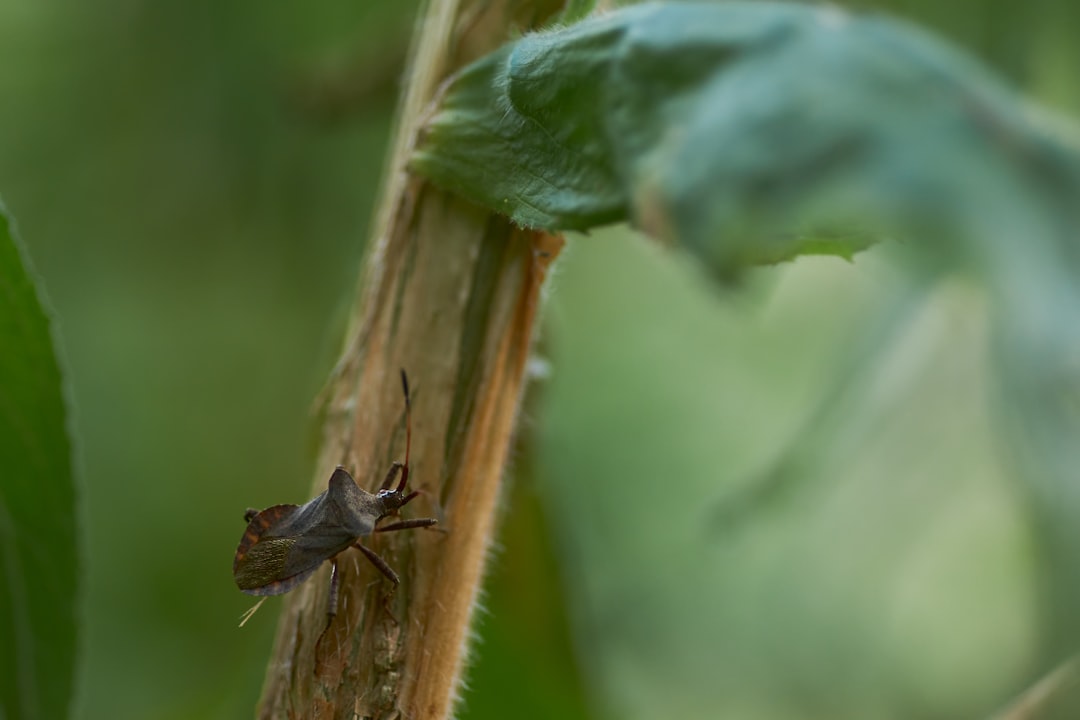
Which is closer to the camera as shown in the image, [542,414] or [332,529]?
[332,529]

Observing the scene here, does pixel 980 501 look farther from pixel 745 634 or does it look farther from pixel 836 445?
pixel 836 445

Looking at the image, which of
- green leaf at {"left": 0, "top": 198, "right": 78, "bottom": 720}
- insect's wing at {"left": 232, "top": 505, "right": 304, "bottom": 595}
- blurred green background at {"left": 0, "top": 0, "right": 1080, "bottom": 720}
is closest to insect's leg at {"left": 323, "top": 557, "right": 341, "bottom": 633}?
insect's wing at {"left": 232, "top": 505, "right": 304, "bottom": 595}

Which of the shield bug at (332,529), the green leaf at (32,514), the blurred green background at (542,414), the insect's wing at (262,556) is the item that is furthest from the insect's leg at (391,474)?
the blurred green background at (542,414)

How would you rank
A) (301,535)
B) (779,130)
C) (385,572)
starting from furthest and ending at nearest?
(301,535), (385,572), (779,130)

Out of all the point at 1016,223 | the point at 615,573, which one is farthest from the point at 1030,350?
the point at 615,573

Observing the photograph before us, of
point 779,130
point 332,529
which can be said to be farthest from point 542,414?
point 779,130

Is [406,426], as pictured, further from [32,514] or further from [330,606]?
[32,514]
